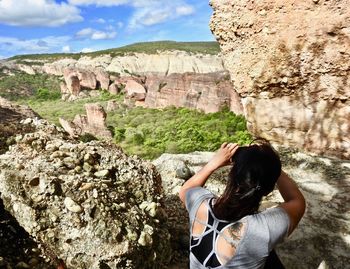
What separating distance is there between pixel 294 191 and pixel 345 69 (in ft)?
15.3

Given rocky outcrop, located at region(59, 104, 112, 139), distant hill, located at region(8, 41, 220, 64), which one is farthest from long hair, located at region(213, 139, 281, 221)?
distant hill, located at region(8, 41, 220, 64)

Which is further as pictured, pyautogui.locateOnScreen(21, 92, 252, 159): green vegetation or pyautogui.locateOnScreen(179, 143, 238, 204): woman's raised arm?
pyautogui.locateOnScreen(21, 92, 252, 159): green vegetation

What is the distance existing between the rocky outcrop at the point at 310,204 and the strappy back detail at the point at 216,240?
1953mm

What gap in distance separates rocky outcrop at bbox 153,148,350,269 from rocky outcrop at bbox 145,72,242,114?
26594mm

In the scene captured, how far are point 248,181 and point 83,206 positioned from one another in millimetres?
1708

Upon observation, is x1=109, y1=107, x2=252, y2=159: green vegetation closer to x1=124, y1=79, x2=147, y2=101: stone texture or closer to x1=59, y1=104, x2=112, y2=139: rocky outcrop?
x1=59, y1=104, x2=112, y2=139: rocky outcrop

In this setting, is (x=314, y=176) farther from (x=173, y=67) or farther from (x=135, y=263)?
(x=173, y=67)

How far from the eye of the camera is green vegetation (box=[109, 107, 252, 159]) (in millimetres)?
28188

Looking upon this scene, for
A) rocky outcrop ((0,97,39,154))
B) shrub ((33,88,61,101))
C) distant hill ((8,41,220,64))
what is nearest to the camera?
rocky outcrop ((0,97,39,154))

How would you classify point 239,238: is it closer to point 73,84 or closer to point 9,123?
point 9,123

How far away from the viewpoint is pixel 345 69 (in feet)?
20.8

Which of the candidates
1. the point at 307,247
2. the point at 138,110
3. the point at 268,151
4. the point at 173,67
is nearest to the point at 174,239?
the point at 307,247

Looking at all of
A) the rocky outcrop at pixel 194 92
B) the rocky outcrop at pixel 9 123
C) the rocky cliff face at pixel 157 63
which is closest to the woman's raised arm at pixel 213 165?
the rocky outcrop at pixel 9 123

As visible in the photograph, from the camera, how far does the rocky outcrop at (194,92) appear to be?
35.4 metres
